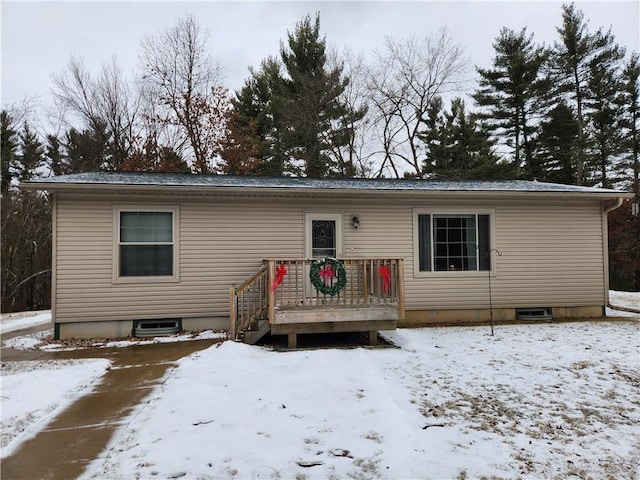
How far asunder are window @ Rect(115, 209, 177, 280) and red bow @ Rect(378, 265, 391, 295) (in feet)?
12.3

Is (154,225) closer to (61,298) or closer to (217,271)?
(217,271)

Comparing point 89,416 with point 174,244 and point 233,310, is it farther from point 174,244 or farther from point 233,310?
point 174,244

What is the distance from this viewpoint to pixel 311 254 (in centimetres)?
702

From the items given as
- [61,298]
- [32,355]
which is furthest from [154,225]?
[32,355]

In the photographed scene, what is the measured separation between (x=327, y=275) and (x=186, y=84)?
14611 mm

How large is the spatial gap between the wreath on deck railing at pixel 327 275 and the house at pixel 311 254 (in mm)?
16

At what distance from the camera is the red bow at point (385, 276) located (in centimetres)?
574

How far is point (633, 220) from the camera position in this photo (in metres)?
15.0

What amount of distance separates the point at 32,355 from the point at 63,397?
2308 millimetres

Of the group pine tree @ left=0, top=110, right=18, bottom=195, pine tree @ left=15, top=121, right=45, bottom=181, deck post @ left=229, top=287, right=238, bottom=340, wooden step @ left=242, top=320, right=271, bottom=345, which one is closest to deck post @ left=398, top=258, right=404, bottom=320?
wooden step @ left=242, top=320, right=271, bottom=345

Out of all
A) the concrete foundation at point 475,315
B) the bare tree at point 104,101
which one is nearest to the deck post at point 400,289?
the concrete foundation at point 475,315

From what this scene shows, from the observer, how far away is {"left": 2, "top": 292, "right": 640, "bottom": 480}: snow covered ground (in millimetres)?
2391

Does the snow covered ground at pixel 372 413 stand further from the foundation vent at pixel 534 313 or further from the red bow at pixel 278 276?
the foundation vent at pixel 534 313

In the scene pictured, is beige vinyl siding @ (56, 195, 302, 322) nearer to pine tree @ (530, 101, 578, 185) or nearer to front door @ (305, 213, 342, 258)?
front door @ (305, 213, 342, 258)
